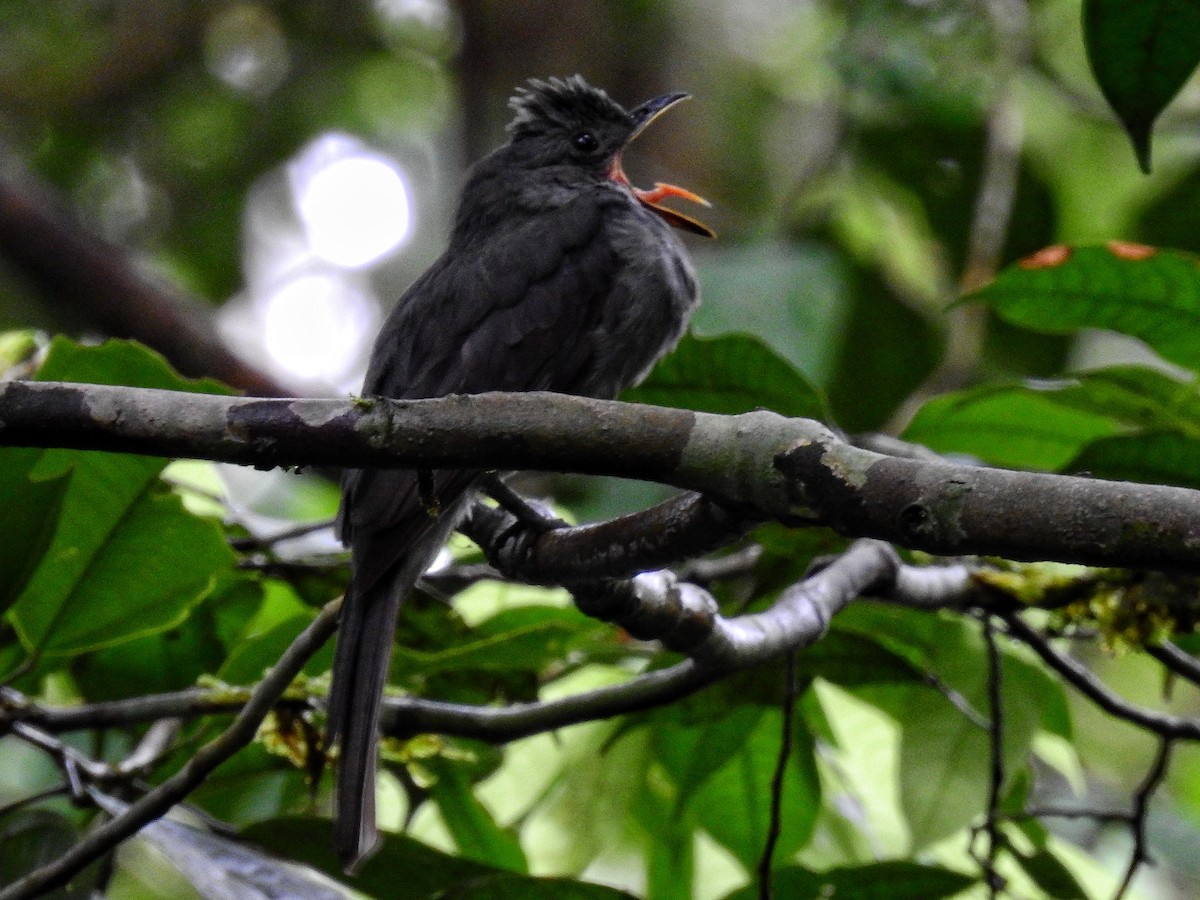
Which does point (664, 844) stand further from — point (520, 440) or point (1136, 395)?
point (520, 440)

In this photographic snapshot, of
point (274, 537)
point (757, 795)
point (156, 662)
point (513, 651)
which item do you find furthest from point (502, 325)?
point (757, 795)

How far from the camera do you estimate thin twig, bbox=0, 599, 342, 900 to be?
211cm

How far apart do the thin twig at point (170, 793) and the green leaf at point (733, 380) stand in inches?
39.2

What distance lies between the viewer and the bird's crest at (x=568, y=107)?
147 inches

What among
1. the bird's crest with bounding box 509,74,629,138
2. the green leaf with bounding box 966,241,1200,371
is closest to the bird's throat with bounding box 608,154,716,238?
the bird's crest with bounding box 509,74,629,138

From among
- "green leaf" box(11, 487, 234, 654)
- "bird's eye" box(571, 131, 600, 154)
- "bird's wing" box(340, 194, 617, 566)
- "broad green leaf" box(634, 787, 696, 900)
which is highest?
"bird's eye" box(571, 131, 600, 154)

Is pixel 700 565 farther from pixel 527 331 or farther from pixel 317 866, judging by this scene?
pixel 317 866

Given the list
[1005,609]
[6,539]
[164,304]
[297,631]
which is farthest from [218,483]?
[164,304]

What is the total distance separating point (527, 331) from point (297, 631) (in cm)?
81

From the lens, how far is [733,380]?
280 cm

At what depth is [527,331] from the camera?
3.03 meters

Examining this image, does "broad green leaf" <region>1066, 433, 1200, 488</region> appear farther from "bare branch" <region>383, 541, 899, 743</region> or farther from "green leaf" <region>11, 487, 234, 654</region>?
"green leaf" <region>11, 487, 234, 654</region>

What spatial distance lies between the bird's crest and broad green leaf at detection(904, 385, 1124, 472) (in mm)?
1323

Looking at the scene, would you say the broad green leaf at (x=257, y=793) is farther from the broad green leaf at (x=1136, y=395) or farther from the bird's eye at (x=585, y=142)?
the bird's eye at (x=585, y=142)
